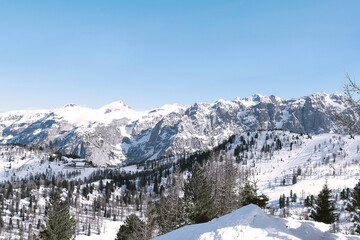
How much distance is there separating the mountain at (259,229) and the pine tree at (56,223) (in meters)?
36.7

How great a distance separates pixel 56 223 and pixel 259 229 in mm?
43479

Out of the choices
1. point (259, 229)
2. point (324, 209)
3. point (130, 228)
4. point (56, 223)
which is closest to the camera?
point (259, 229)

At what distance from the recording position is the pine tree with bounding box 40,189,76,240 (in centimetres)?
4623

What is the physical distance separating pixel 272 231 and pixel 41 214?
22941 centimetres

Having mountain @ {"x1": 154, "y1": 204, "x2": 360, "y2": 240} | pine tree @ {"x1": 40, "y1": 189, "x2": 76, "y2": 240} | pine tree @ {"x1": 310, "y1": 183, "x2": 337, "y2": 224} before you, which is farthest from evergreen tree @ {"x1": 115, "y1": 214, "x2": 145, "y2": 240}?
pine tree @ {"x1": 310, "y1": 183, "x2": 337, "y2": 224}

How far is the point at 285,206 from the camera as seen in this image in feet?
629

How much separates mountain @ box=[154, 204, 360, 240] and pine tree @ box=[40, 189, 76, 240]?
120ft

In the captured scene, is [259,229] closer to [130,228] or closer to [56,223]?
[130,228]

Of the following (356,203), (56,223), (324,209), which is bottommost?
(56,223)

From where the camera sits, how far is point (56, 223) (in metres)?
47.2

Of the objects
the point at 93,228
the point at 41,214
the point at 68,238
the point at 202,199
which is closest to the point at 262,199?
the point at 202,199

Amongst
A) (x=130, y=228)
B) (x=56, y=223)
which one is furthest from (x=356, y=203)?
(x=56, y=223)

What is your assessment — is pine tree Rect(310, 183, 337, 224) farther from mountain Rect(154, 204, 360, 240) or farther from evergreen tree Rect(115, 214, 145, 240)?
evergreen tree Rect(115, 214, 145, 240)

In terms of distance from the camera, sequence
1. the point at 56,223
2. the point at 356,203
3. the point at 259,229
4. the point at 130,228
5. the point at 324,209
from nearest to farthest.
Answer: the point at 259,229 → the point at 324,209 → the point at 356,203 → the point at 56,223 → the point at 130,228
